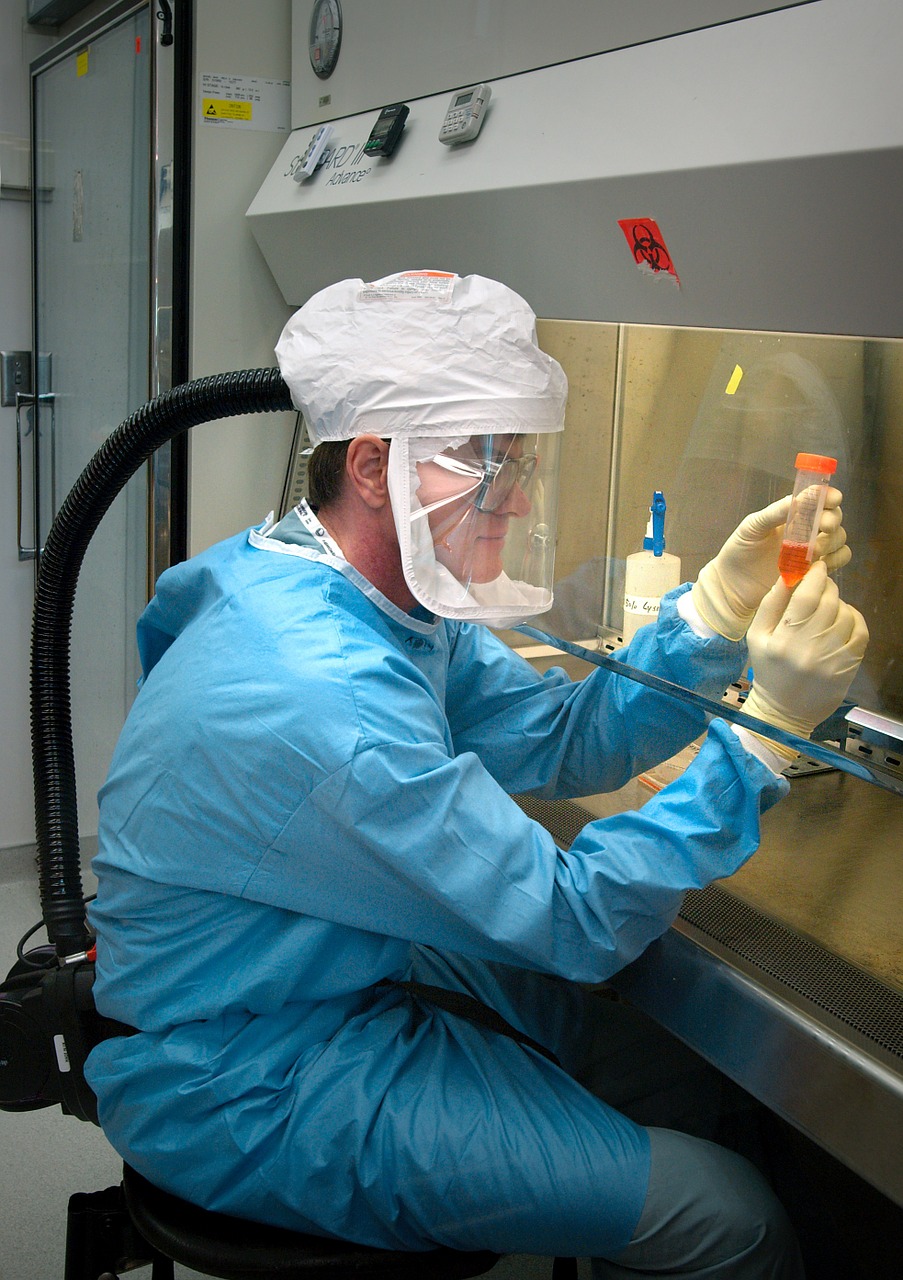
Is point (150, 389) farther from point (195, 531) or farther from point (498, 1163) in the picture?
point (498, 1163)

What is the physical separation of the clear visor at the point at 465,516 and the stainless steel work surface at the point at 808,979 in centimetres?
41

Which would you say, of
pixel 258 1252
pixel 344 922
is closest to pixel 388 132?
pixel 344 922

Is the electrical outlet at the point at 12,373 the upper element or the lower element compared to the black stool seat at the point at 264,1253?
upper

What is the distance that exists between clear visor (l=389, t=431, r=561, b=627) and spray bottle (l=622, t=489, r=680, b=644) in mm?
217

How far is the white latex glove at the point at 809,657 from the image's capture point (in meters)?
1.07

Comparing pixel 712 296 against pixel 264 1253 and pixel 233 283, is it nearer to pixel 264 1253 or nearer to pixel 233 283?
pixel 264 1253

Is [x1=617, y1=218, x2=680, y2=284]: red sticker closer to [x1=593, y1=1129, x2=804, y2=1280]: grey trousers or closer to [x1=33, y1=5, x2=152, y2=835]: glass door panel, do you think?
[x1=593, y1=1129, x2=804, y2=1280]: grey trousers

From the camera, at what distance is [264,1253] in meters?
1.11

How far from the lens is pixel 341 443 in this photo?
125 cm

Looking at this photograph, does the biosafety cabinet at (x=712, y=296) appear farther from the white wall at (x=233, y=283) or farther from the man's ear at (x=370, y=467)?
the man's ear at (x=370, y=467)

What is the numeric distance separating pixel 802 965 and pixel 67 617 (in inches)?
41.0

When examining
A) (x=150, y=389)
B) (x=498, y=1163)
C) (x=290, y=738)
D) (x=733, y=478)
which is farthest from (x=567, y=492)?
(x=150, y=389)

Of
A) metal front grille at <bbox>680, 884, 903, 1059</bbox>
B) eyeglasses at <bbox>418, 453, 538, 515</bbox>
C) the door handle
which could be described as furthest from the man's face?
the door handle

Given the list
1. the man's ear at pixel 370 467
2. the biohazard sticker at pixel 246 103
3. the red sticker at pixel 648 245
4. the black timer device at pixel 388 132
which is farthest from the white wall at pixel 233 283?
the red sticker at pixel 648 245
